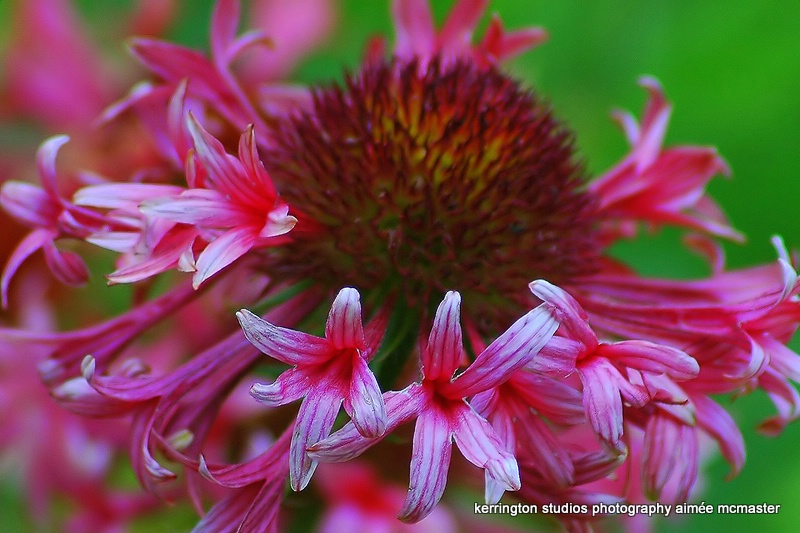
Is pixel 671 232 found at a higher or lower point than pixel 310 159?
lower

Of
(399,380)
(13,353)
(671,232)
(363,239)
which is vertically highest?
(363,239)

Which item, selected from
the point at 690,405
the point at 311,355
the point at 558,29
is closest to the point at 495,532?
the point at 690,405

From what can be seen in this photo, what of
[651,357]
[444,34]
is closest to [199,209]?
[651,357]

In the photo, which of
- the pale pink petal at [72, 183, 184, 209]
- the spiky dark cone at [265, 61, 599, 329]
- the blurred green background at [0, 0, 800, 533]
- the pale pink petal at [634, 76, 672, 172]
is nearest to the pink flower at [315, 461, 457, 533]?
the spiky dark cone at [265, 61, 599, 329]

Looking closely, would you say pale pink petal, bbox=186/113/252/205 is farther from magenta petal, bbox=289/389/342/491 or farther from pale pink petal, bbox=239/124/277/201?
magenta petal, bbox=289/389/342/491

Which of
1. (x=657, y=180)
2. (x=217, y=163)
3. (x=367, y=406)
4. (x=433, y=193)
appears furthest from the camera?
(x=657, y=180)

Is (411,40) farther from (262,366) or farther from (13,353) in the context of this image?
(13,353)

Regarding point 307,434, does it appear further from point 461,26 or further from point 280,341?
point 461,26
